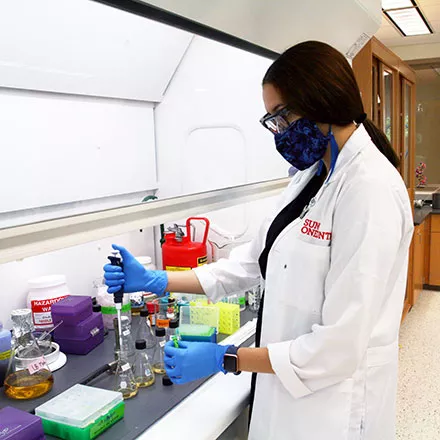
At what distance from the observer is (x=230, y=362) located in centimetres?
110

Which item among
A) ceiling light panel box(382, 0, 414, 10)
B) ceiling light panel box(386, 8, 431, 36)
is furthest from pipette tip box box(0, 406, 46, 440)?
ceiling light panel box(386, 8, 431, 36)

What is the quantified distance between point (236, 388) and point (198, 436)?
10.1 inches

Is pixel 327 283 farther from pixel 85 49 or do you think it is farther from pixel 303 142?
pixel 85 49

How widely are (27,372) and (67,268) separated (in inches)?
23.6

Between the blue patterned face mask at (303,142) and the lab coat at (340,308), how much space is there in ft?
0.21

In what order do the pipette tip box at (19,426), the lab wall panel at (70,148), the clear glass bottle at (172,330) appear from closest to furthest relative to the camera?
1. the pipette tip box at (19,426)
2. the clear glass bottle at (172,330)
3. the lab wall panel at (70,148)

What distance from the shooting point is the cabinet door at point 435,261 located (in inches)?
197

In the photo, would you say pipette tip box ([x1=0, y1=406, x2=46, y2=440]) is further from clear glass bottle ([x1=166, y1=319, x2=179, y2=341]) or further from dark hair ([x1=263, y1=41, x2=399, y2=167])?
dark hair ([x1=263, y1=41, x2=399, y2=167])

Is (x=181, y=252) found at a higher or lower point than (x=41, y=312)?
higher

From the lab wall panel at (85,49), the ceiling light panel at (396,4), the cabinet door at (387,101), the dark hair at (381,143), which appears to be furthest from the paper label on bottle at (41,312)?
the ceiling light panel at (396,4)

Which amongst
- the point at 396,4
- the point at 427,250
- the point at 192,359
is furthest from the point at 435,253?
the point at 192,359

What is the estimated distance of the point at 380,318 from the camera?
1.11 meters

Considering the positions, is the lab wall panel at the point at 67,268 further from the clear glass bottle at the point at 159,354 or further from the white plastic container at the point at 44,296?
the clear glass bottle at the point at 159,354

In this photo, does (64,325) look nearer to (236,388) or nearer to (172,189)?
(236,388)
